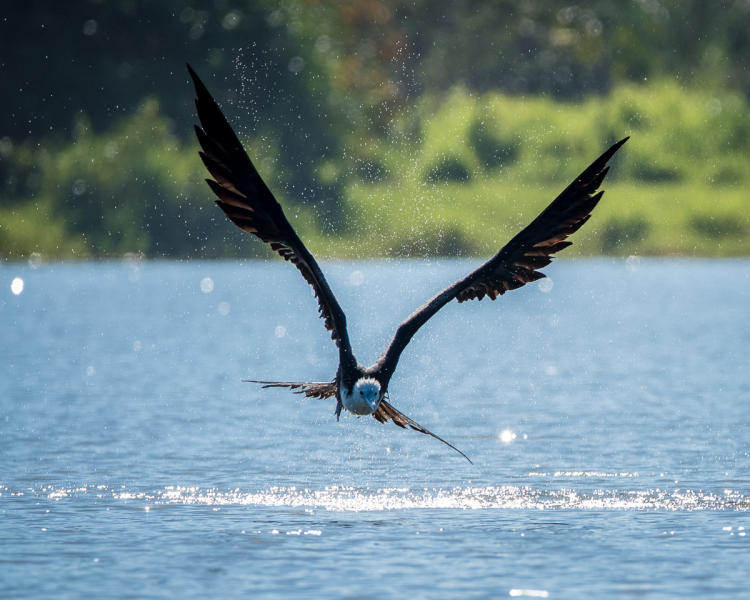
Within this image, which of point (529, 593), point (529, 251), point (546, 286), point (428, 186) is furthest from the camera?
point (428, 186)

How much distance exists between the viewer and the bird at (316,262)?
42.3 feet

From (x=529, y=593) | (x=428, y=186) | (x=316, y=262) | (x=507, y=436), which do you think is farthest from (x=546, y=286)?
(x=529, y=593)

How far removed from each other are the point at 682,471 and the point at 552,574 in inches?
189

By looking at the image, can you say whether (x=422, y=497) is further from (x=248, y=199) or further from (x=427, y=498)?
(x=248, y=199)

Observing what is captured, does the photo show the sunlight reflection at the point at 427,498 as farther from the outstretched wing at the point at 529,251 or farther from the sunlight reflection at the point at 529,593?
the sunlight reflection at the point at 529,593

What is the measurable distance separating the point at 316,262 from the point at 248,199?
870mm

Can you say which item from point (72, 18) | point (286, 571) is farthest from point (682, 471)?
point (72, 18)

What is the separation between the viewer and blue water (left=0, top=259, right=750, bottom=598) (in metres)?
12.5

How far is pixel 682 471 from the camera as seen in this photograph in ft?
55.2

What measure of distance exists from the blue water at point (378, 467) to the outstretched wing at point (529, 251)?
5.44ft

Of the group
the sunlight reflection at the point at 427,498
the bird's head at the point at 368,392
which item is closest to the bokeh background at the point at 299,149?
the sunlight reflection at the point at 427,498

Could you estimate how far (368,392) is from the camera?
13.2 metres

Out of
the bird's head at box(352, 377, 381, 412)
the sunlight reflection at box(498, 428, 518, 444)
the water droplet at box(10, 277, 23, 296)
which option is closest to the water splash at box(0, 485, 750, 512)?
the bird's head at box(352, 377, 381, 412)

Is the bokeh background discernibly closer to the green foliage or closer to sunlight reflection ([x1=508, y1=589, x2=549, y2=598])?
the green foliage
